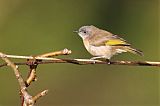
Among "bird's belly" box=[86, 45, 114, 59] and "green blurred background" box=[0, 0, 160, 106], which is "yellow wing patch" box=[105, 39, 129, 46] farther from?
"green blurred background" box=[0, 0, 160, 106]

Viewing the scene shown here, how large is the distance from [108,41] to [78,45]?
17.6 feet

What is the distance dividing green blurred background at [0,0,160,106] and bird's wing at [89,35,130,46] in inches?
164

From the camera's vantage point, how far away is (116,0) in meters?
9.53

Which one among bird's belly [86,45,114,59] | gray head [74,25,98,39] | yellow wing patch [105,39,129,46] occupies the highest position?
gray head [74,25,98,39]

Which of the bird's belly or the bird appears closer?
the bird

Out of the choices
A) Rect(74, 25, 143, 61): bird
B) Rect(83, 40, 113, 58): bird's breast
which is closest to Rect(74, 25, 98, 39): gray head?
Rect(74, 25, 143, 61): bird

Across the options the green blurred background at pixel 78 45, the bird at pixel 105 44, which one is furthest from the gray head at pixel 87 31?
the green blurred background at pixel 78 45

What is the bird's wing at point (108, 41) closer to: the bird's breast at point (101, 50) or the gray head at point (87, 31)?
the bird's breast at point (101, 50)

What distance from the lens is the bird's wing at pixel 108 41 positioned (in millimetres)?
3001

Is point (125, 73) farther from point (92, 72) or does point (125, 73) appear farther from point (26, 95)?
point (26, 95)

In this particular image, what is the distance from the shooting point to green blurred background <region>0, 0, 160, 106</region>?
7.84m

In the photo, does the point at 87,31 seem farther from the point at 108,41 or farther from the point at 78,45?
the point at 78,45

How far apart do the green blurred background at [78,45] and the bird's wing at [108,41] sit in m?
4.15

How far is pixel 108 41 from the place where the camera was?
10.4 ft
